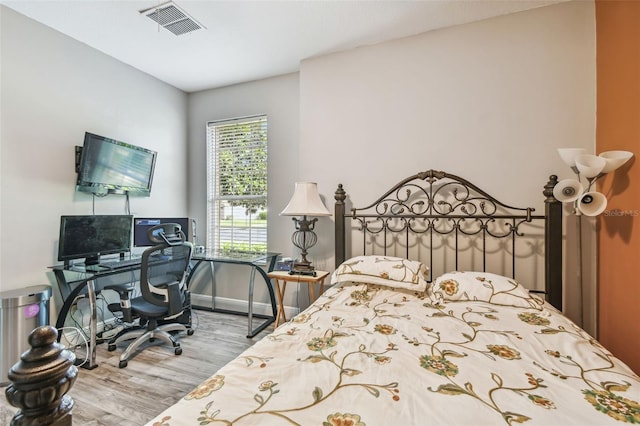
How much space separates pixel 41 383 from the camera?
489mm

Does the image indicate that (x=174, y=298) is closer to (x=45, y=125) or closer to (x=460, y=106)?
(x=45, y=125)

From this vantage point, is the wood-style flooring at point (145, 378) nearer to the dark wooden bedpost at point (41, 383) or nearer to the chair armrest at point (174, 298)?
the chair armrest at point (174, 298)

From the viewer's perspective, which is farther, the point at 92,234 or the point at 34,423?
the point at 92,234

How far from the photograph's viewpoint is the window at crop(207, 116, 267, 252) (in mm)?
3463

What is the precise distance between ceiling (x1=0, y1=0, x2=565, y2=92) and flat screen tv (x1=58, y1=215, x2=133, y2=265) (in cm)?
160

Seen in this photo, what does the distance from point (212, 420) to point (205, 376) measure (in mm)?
1605

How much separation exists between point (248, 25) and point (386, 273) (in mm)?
2280

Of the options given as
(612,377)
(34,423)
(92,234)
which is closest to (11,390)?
(34,423)

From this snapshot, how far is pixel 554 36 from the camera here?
2.17m

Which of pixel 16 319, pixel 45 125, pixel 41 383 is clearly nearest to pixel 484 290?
pixel 41 383

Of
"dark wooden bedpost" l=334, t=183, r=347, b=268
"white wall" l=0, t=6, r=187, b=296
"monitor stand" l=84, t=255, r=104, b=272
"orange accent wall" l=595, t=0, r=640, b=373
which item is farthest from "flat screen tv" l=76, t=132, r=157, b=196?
"orange accent wall" l=595, t=0, r=640, b=373

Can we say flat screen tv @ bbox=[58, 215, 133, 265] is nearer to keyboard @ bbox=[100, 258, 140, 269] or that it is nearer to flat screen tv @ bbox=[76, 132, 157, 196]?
keyboard @ bbox=[100, 258, 140, 269]

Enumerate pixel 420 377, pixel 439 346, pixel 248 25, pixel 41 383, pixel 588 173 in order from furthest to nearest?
pixel 248 25
pixel 588 173
pixel 439 346
pixel 420 377
pixel 41 383

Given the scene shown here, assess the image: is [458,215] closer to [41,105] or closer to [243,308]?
[243,308]
